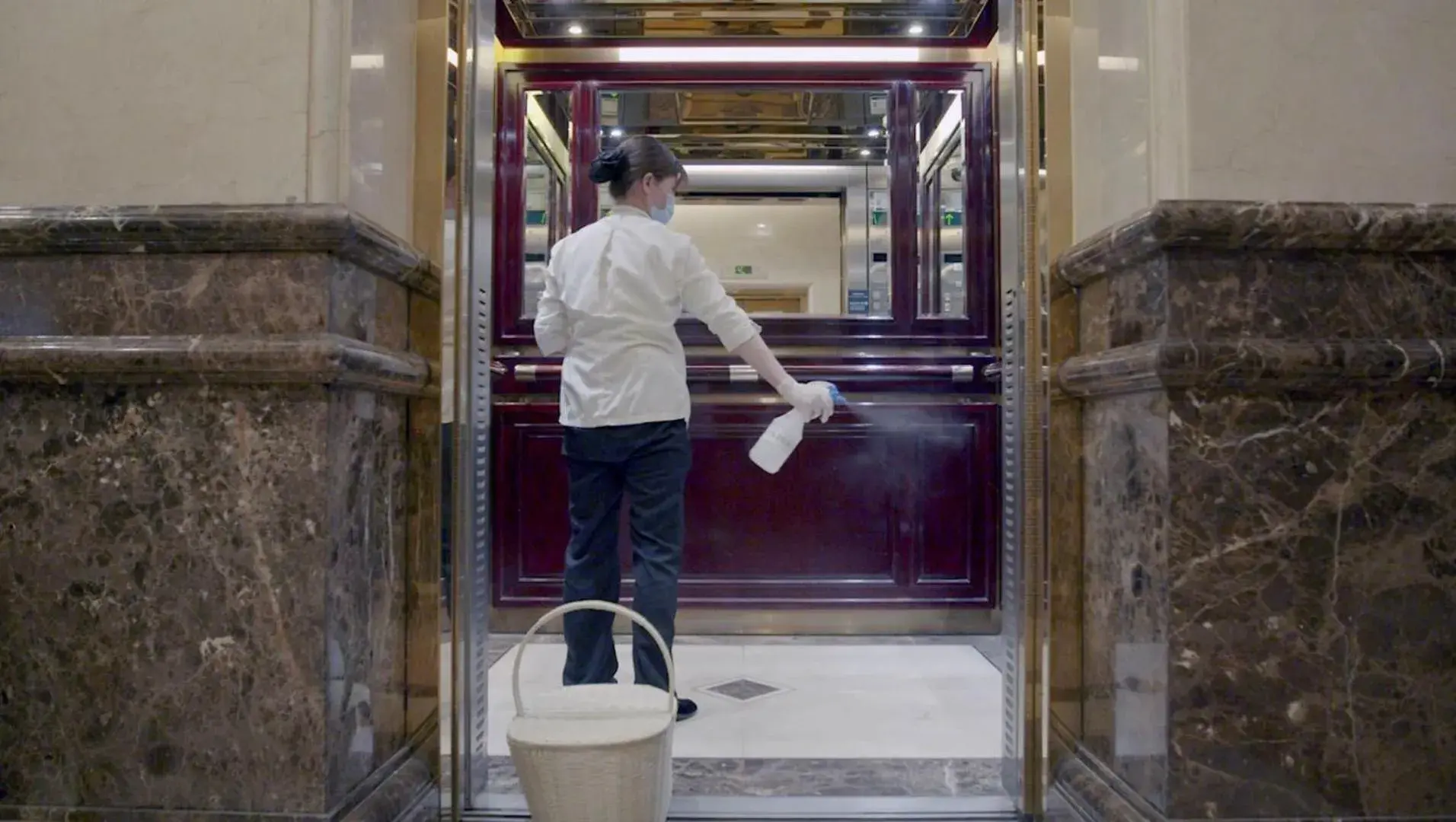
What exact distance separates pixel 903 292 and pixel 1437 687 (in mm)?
2542

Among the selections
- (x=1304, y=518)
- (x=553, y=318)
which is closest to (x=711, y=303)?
(x=553, y=318)

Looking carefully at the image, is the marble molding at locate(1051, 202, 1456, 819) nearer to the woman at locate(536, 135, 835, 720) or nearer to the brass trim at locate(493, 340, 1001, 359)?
the woman at locate(536, 135, 835, 720)

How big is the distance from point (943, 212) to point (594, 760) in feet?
9.21

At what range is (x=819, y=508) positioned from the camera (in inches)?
149

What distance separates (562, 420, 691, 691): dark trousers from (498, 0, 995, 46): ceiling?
197 cm

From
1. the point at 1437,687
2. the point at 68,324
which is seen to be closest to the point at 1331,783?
Answer: the point at 1437,687

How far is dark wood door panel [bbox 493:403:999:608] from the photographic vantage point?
3.77 meters

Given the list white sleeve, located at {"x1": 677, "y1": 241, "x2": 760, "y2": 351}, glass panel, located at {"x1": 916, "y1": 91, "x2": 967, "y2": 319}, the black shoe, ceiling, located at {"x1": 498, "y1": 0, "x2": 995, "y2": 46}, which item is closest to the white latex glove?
white sleeve, located at {"x1": 677, "y1": 241, "x2": 760, "y2": 351}

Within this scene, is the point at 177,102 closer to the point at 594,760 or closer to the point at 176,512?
the point at 176,512

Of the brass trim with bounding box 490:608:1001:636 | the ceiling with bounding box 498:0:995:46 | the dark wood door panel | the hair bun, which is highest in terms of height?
the ceiling with bounding box 498:0:995:46

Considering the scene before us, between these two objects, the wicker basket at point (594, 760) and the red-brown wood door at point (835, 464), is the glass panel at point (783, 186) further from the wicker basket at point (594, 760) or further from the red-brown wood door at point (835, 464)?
the wicker basket at point (594, 760)

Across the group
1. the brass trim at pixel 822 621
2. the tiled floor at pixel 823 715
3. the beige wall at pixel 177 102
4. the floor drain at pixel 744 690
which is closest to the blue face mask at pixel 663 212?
the beige wall at pixel 177 102

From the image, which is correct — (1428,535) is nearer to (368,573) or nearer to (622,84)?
(368,573)

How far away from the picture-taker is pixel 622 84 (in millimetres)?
3895
